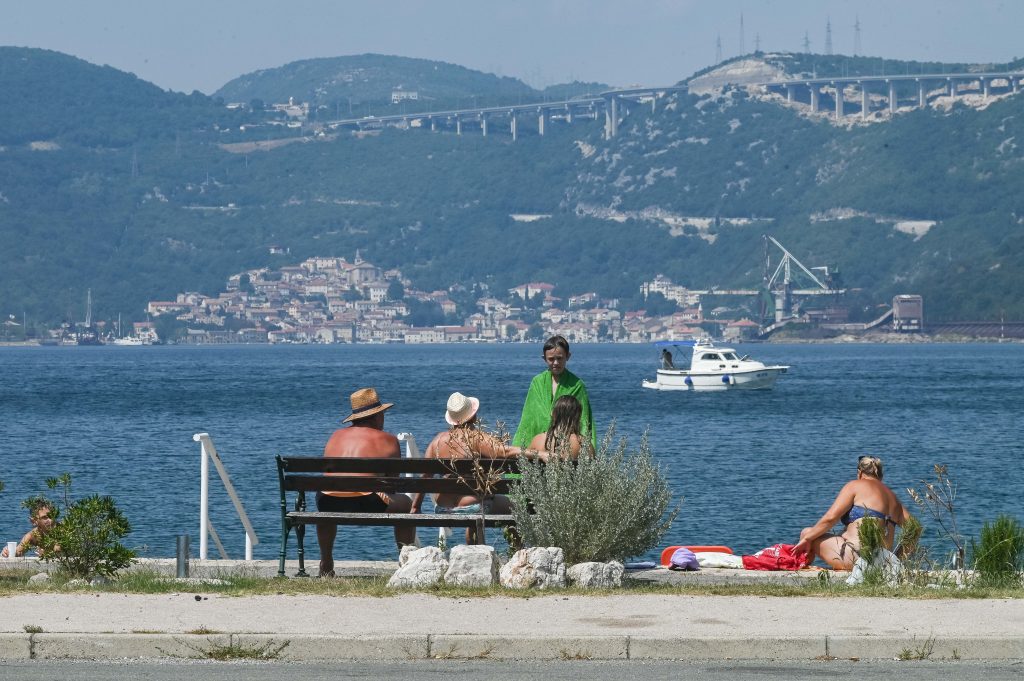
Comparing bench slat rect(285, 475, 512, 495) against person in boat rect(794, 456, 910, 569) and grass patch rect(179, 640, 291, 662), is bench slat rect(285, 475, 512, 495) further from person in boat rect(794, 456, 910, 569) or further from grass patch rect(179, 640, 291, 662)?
grass patch rect(179, 640, 291, 662)

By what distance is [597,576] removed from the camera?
1076 cm

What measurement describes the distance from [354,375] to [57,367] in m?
38.5

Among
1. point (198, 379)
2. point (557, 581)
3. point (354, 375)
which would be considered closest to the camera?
point (557, 581)

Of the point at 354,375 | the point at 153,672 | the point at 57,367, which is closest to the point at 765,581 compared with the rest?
the point at 153,672

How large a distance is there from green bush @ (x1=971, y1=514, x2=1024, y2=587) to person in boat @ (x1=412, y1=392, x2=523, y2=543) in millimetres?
2818

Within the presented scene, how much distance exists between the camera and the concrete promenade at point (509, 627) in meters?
8.95

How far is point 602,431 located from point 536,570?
4392cm

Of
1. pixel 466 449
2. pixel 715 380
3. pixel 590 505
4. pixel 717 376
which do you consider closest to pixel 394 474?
pixel 466 449

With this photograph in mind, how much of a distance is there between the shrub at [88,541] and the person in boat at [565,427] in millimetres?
2565

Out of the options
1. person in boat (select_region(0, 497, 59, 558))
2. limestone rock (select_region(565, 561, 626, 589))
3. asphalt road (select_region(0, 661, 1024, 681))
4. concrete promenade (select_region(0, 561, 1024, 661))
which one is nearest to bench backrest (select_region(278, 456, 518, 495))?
limestone rock (select_region(565, 561, 626, 589))

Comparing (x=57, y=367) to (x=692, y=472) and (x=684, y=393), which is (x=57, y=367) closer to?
(x=684, y=393)

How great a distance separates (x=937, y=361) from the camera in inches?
6442

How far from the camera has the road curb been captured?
8.91m

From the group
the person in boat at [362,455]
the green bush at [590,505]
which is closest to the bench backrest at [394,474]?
the person in boat at [362,455]
